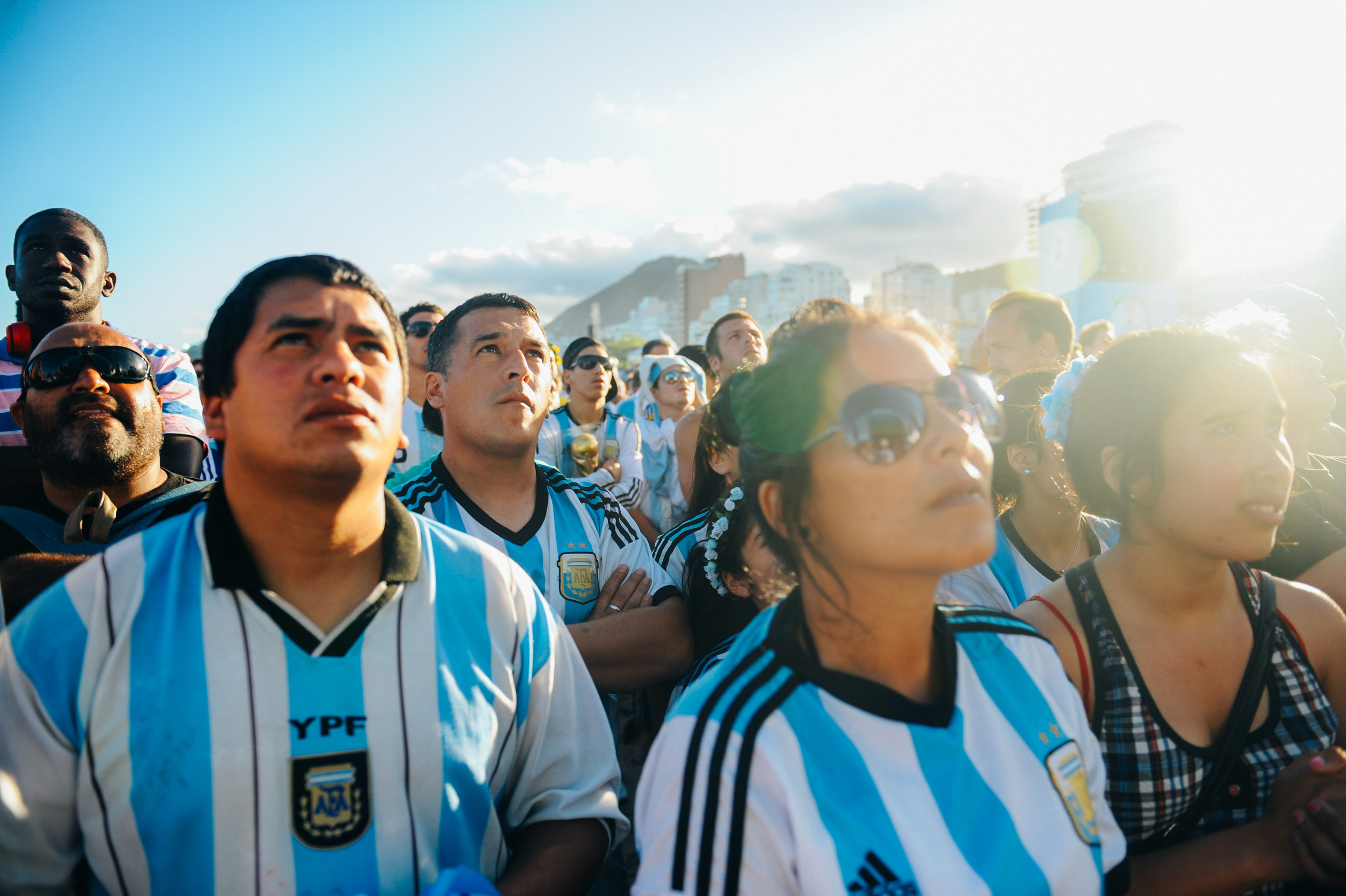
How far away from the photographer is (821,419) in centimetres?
152

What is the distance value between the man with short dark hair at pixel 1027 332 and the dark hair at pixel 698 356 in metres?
2.67

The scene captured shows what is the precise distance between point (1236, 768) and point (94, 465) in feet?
12.5

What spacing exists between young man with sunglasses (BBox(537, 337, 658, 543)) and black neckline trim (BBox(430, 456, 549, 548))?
1.06 m

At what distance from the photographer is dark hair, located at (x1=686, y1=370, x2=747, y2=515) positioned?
2656 millimetres

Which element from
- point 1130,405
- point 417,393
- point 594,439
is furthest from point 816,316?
point 417,393

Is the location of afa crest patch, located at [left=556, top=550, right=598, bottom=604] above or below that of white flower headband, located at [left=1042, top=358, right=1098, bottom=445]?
below

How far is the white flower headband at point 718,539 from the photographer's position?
8.84 ft

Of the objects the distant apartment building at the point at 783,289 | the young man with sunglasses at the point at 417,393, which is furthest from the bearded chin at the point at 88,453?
the distant apartment building at the point at 783,289

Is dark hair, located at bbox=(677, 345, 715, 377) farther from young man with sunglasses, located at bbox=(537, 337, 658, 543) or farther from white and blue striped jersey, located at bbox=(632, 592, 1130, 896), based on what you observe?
white and blue striped jersey, located at bbox=(632, 592, 1130, 896)

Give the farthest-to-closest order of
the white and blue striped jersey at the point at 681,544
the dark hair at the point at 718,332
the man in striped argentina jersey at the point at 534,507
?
the dark hair at the point at 718,332, the white and blue striped jersey at the point at 681,544, the man in striped argentina jersey at the point at 534,507

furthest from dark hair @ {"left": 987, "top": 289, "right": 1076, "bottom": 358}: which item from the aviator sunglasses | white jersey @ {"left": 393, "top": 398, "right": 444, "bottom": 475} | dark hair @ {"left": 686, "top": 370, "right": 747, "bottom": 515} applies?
white jersey @ {"left": 393, "top": 398, "right": 444, "bottom": 475}

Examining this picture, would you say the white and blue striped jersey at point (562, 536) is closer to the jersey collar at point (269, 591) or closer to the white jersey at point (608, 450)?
the jersey collar at point (269, 591)

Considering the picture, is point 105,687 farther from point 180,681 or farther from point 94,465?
point 94,465

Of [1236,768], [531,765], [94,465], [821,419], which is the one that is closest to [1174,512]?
[1236,768]
